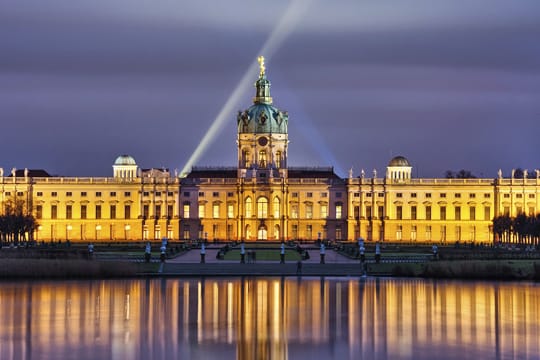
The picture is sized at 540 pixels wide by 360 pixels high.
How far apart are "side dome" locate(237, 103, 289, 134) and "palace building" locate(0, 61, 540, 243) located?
681cm

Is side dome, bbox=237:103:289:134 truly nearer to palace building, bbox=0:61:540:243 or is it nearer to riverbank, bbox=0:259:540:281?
palace building, bbox=0:61:540:243

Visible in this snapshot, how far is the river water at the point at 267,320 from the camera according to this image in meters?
32.2

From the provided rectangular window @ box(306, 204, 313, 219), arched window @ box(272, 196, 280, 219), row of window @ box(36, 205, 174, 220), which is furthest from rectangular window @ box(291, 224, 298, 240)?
row of window @ box(36, 205, 174, 220)

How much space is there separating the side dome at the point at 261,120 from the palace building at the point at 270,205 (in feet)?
22.4

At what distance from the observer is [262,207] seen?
469 ft

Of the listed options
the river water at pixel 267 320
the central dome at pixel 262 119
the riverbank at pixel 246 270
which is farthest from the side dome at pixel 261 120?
the river water at pixel 267 320

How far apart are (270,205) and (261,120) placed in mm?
12145

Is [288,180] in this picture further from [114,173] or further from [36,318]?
[36,318]

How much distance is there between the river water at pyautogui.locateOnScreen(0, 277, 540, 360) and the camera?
32.2 m

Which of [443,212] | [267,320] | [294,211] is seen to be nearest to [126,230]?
[294,211]

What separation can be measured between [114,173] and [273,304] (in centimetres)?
11408

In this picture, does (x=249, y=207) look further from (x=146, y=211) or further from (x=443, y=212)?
(x=443, y=212)

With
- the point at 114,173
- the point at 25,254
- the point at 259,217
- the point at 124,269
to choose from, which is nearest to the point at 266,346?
the point at 124,269

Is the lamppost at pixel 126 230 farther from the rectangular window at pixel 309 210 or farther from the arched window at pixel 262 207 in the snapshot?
the rectangular window at pixel 309 210
